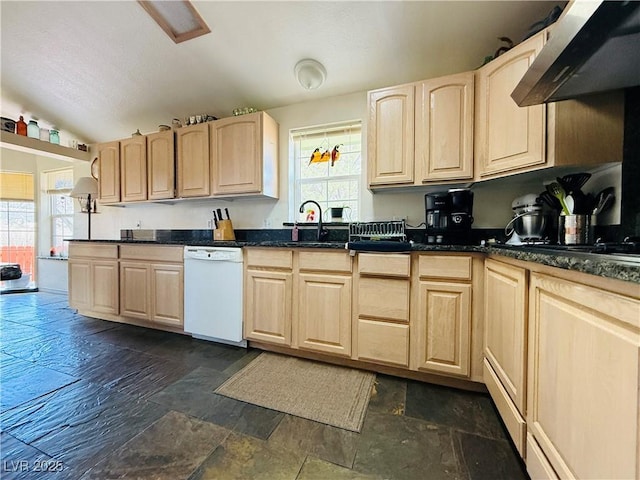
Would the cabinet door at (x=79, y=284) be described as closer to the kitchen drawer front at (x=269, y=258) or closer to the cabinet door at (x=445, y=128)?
the kitchen drawer front at (x=269, y=258)

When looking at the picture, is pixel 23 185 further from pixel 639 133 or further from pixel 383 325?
pixel 639 133

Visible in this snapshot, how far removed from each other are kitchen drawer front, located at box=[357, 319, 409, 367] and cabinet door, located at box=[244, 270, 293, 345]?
0.60 metres

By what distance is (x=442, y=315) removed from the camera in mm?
1680

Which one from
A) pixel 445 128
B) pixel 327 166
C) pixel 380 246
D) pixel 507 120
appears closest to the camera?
pixel 507 120

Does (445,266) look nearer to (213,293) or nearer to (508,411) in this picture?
(508,411)

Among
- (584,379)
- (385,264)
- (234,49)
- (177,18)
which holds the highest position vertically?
(177,18)

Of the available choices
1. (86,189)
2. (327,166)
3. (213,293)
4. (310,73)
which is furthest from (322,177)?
(86,189)

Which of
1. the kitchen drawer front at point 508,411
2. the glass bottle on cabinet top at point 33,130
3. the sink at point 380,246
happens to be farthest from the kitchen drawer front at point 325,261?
the glass bottle on cabinet top at point 33,130

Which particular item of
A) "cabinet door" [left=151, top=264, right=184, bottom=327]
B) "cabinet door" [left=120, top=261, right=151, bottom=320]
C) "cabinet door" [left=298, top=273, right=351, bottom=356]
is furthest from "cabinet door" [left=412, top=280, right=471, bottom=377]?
"cabinet door" [left=120, top=261, right=151, bottom=320]

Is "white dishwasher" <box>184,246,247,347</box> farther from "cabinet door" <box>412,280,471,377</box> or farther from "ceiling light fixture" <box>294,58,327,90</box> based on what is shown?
"ceiling light fixture" <box>294,58,327,90</box>

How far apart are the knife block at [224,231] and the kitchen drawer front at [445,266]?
6.64 feet

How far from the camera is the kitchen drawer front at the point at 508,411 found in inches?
41.8

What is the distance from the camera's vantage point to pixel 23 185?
456 cm

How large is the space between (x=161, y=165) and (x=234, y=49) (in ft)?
4.94
